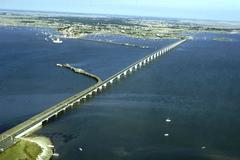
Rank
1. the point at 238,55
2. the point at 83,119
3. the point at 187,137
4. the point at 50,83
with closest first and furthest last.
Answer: the point at 187,137 → the point at 83,119 → the point at 50,83 → the point at 238,55

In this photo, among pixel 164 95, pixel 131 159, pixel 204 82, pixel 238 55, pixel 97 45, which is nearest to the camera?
pixel 131 159

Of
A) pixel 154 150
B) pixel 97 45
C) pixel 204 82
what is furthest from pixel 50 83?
pixel 97 45

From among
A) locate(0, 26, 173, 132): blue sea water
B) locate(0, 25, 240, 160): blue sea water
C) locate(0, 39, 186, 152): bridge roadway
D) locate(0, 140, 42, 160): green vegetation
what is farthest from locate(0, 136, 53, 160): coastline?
locate(0, 26, 173, 132): blue sea water

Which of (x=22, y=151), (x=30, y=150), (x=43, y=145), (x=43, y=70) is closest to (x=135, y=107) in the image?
(x=43, y=145)

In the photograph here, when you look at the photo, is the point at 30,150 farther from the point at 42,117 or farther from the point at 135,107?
the point at 135,107

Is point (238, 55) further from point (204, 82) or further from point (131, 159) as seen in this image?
point (131, 159)

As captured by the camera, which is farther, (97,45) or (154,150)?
(97,45)
